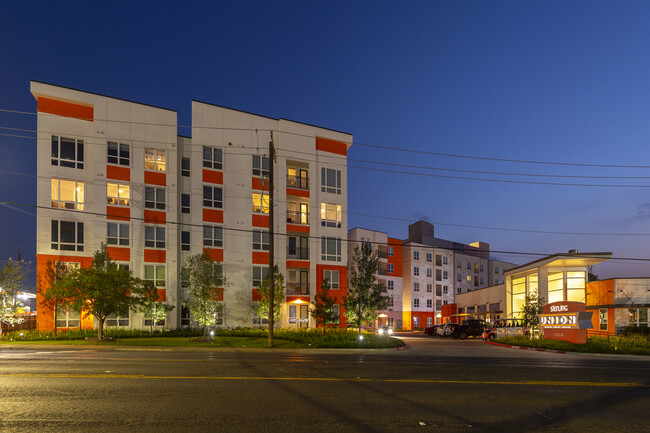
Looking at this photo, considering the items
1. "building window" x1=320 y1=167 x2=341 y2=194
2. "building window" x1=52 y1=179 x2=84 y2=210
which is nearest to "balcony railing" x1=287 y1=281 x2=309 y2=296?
"building window" x1=320 y1=167 x2=341 y2=194

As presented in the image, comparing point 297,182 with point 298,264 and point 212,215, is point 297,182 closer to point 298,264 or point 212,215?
point 298,264

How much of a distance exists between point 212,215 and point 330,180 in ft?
42.6

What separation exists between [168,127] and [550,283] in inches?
1806

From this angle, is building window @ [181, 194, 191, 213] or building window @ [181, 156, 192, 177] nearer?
building window @ [181, 194, 191, 213]

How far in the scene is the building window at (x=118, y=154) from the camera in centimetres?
3584

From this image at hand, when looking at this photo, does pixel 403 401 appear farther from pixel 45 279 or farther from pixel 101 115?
pixel 101 115

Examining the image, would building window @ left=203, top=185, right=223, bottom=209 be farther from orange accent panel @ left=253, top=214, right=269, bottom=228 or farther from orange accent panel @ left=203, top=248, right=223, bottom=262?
orange accent panel @ left=203, top=248, right=223, bottom=262

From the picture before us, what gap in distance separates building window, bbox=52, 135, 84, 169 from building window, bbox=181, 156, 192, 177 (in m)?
8.31

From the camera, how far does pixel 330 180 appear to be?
4356 cm

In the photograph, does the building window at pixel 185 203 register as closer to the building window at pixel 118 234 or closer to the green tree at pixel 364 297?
the building window at pixel 118 234

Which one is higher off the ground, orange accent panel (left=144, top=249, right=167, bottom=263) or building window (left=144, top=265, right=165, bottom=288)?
orange accent panel (left=144, top=249, right=167, bottom=263)

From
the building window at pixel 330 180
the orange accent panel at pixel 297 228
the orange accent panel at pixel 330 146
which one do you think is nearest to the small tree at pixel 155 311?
the orange accent panel at pixel 297 228

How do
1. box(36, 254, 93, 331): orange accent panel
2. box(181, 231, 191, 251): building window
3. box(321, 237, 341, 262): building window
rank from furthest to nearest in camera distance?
box(321, 237, 341, 262): building window < box(181, 231, 191, 251): building window < box(36, 254, 93, 331): orange accent panel

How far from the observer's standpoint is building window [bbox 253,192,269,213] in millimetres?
40375
